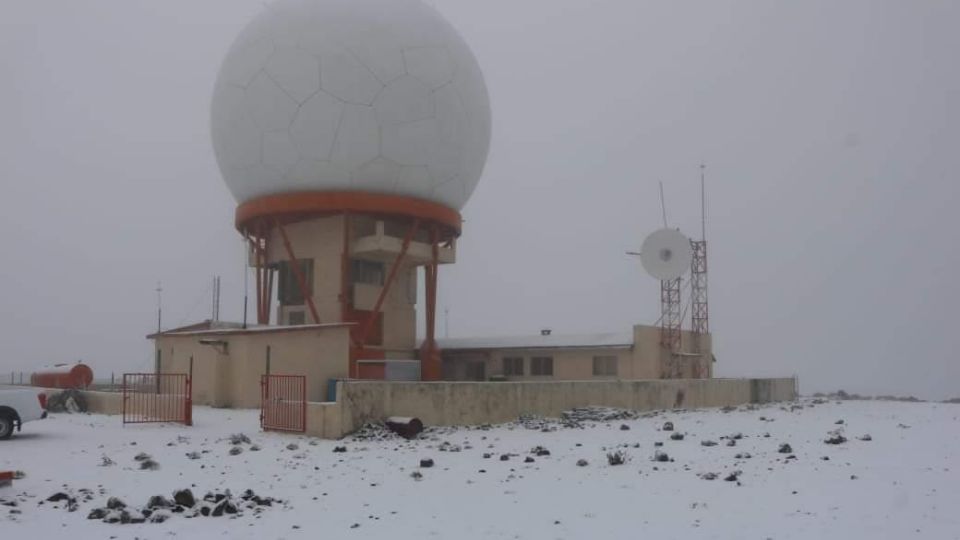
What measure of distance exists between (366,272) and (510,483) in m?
23.7

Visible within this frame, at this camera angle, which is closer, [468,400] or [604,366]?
[468,400]

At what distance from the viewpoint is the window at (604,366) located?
128 ft

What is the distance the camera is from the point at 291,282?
3781cm

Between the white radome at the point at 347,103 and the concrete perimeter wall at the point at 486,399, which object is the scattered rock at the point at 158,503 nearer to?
the concrete perimeter wall at the point at 486,399

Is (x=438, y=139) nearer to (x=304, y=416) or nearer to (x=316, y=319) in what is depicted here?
(x=316, y=319)

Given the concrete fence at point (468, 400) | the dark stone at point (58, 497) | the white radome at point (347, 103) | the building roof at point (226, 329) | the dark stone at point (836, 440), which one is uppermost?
the white radome at point (347, 103)

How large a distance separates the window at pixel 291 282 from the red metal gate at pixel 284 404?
14586 millimetres

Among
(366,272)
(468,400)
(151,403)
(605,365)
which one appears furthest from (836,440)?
(366,272)

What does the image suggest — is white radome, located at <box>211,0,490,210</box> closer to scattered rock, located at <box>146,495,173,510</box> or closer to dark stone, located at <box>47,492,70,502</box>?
dark stone, located at <box>47,492,70,502</box>

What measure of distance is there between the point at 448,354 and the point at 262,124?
15.4 m

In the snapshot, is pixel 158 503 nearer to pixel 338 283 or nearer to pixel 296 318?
pixel 338 283

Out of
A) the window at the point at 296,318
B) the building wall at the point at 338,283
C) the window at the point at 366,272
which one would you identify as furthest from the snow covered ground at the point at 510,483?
the window at the point at 296,318

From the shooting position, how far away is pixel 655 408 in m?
29.4

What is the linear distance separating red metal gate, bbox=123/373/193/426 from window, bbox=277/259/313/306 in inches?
365
